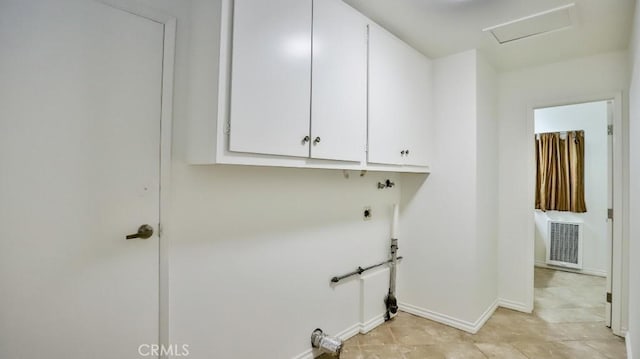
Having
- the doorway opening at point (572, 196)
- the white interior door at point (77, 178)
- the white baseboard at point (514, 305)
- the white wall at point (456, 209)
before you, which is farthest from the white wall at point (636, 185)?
the white interior door at point (77, 178)

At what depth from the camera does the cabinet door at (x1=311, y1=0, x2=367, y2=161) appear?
5.34 ft

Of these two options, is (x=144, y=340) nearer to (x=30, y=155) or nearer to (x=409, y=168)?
(x=30, y=155)

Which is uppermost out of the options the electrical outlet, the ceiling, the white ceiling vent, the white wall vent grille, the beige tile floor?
the ceiling

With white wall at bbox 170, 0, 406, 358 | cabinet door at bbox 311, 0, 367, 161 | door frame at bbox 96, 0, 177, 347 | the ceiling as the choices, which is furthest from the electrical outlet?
door frame at bbox 96, 0, 177, 347

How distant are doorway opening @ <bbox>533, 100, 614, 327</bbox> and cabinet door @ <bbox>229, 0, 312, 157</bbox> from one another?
3.66 m

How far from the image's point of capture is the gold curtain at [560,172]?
412cm

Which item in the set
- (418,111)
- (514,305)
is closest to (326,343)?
(418,111)

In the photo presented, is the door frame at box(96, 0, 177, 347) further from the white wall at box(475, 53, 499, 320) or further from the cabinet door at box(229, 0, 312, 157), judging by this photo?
the white wall at box(475, 53, 499, 320)

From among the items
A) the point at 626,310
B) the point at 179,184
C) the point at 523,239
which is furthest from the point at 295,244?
the point at 626,310

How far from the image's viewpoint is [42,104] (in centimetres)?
111

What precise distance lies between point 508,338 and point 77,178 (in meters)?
3.01

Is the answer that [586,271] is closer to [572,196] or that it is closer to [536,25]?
[572,196]

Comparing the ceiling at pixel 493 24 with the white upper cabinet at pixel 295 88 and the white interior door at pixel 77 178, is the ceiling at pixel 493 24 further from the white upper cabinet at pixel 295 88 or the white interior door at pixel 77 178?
the white interior door at pixel 77 178

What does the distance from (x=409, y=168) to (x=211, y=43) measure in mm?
1742
